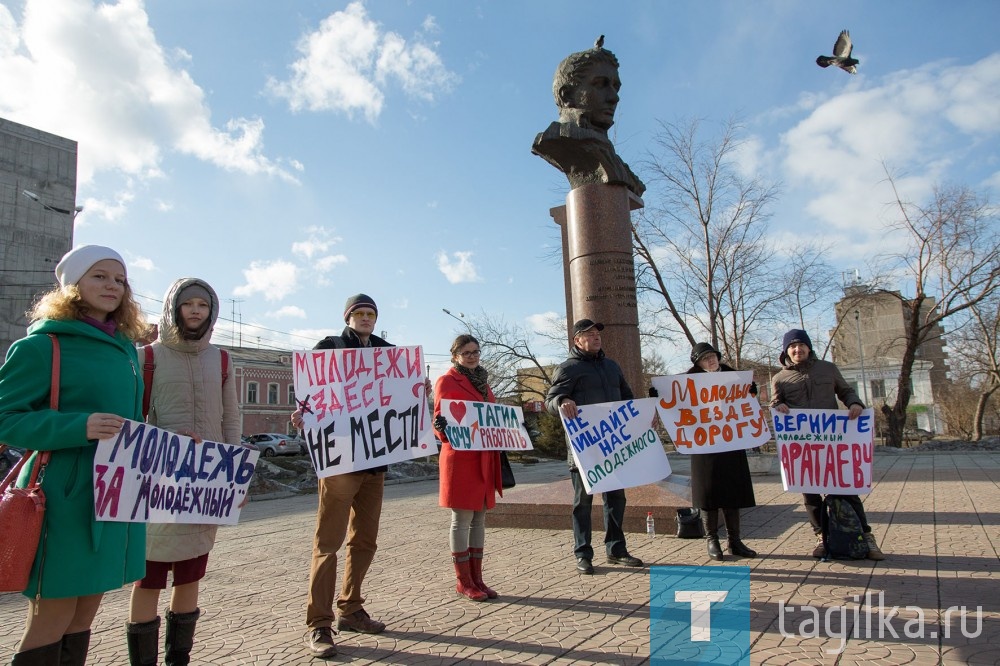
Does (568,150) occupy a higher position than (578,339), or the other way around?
(568,150)

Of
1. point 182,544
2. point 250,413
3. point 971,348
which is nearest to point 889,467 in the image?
point 182,544

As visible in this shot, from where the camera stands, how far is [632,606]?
4.33 metres

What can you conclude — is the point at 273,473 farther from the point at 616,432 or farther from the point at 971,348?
the point at 971,348

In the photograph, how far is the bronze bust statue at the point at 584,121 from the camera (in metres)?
9.72

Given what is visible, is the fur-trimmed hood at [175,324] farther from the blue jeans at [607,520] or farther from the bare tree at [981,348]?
the bare tree at [981,348]

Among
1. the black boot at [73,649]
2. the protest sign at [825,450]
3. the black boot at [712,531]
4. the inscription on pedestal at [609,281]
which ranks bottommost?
the black boot at [712,531]

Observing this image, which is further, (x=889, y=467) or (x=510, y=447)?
(x=889, y=467)

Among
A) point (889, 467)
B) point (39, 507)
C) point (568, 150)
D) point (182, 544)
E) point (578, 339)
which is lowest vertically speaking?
point (889, 467)

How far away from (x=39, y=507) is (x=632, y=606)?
3.43 meters

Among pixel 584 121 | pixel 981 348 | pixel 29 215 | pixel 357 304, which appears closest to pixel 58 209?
pixel 29 215

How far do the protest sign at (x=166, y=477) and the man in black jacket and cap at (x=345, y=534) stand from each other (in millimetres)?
558

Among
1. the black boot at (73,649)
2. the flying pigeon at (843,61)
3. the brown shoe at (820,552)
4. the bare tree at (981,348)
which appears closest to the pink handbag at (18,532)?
the black boot at (73,649)

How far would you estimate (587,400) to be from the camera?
5.63 m

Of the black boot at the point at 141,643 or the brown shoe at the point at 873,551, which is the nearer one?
the black boot at the point at 141,643
